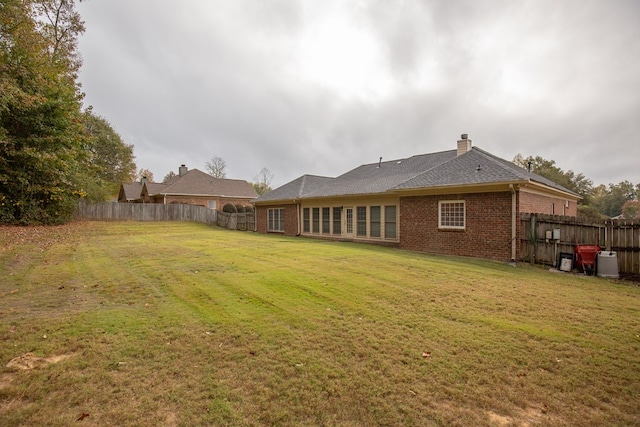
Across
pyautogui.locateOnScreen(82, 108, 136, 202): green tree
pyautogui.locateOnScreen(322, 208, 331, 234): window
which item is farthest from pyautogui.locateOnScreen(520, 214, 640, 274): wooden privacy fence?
pyautogui.locateOnScreen(82, 108, 136, 202): green tree

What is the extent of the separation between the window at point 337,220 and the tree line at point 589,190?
36.2 feet

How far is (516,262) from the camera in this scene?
10367mm

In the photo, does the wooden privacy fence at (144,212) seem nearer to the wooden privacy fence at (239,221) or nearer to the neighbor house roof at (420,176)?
the wooden privacy fence at (239,221)

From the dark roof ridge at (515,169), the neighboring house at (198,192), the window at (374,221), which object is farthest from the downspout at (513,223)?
the neighboring house at (198,192)

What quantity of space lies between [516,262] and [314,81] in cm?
1455

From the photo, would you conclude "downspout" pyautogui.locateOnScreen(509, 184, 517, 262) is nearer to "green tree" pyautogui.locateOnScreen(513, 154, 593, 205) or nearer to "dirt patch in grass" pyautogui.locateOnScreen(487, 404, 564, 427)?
"dirt patch in grass" pyautogui.locateOnScreen(487, 404, 564, 427)

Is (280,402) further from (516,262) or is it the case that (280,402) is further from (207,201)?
(207,201)

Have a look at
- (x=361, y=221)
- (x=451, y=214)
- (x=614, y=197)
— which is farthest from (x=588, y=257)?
(x=614, y=197)

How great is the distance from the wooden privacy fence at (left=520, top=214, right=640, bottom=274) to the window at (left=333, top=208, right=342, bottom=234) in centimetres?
905

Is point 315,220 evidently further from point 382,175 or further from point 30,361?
point 30,361

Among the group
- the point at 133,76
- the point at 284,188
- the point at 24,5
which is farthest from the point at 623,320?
the point at 24,5

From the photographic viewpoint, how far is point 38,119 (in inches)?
674

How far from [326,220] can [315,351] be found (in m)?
15.0

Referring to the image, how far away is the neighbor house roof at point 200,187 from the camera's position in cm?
3447
